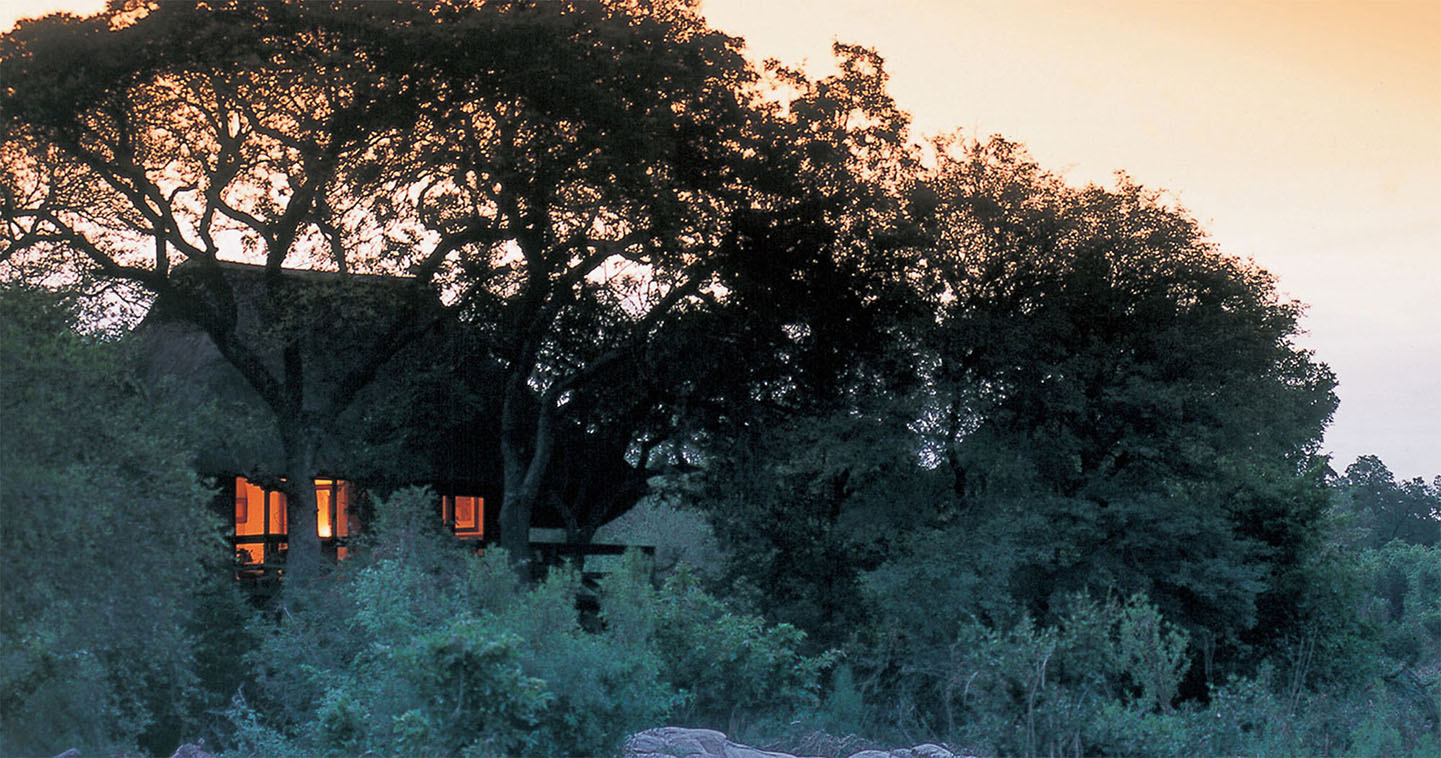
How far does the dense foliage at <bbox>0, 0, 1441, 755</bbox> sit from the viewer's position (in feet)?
63.8

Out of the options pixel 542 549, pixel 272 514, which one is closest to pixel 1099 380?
pixel 542 549

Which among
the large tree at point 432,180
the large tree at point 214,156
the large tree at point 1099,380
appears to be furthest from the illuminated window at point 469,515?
the large tree at point 1099,380

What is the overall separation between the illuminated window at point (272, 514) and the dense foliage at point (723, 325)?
382 cm

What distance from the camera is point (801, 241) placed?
76.0 feet

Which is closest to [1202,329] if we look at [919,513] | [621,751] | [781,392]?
[919,513]

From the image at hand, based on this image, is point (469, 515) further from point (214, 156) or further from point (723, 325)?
point (214, 156)

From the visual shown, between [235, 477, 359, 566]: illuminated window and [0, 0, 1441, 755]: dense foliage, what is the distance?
12.5 ft

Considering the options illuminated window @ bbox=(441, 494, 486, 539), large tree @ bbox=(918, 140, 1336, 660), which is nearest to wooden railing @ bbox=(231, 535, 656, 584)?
illuminated window @ bbox=(441, 494, 486, 539)

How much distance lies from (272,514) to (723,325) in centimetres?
1293

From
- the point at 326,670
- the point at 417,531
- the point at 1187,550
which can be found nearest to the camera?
the point at 326,670

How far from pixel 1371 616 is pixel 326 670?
22.4 m

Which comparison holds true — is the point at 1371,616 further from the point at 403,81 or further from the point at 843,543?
the point at 403,81

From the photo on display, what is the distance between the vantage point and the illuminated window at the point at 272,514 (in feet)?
92.6

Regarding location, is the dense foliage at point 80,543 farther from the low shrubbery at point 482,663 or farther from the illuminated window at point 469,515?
the illuminated window at point 469,515
